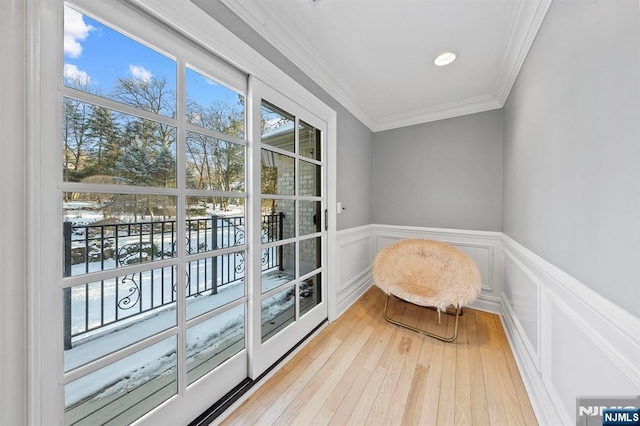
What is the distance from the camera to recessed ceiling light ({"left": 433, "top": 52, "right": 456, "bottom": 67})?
1.77 meters

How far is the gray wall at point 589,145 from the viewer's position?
66cm

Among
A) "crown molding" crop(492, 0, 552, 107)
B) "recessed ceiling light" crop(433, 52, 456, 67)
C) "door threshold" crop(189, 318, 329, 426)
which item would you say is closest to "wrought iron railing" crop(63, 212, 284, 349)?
"door threshold" crop(189, 318, 329, 426)

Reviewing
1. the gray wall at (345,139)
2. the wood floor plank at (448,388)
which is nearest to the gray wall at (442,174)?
the gray wall at (345,139)

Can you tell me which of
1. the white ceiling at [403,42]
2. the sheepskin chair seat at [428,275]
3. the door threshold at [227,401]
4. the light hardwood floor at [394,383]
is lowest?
the light hardwood floor at [394,383]

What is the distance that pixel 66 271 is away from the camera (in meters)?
0.81

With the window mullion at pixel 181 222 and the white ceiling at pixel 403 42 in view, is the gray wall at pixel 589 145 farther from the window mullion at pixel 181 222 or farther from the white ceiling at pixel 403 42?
the window mullion at pixel 181 222

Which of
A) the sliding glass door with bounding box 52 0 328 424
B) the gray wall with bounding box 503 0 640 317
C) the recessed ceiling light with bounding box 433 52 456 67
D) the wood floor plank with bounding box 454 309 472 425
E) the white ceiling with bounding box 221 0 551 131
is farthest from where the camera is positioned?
the recessed ceiling light with bounding box 433 52 456 67

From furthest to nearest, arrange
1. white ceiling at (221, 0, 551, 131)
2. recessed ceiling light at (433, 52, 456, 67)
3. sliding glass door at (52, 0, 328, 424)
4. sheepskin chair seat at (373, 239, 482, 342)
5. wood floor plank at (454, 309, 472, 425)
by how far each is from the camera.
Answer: sheepskin chair seat at (373, 239, 482, 342)
recessed ceiling light at (433, 52, 456, 67)
white ceiling at (221, 0, 551, 131)
wood floor plank at (454, 309, 472, 425)
sliding glass door at (52, 0, 328, 424)

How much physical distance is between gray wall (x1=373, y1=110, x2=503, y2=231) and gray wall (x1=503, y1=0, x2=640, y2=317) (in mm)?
1131

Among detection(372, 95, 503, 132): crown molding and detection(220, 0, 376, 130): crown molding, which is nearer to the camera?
detection(220, 0, 376, 130): crown molding

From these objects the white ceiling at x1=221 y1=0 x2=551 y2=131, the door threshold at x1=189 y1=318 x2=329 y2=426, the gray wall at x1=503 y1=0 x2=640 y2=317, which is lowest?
the door threshold at x1=189 y1=318 x2=329 y2=426

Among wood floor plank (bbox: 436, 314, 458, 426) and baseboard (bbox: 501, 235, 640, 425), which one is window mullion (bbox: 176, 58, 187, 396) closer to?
wood floor plank (bbox: 436, 314, 458, 426)

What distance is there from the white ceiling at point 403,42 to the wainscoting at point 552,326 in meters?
1.50

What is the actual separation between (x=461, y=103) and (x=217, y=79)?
2582mm
